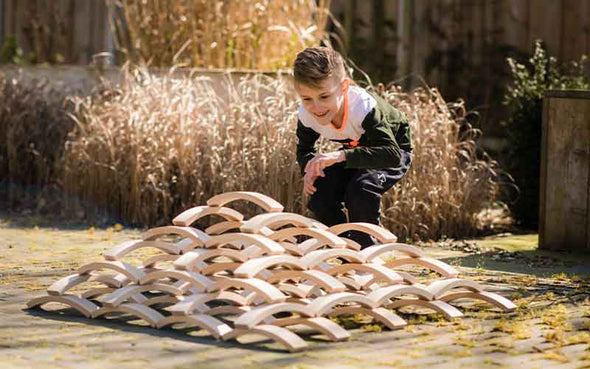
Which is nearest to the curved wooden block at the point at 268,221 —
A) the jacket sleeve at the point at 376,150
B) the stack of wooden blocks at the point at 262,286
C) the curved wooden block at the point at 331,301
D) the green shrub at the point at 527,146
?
the stack of wooden blocks at the point at 262,286

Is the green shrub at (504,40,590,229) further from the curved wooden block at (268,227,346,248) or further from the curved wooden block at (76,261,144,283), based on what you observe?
the curved wooden block at (76,261,144,283)

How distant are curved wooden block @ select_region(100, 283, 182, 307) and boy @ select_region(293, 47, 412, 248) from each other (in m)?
0.87

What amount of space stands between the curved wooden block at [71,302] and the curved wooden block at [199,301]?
0.46 metres

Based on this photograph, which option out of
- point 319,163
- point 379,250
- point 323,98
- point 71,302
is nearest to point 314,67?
point 323,98

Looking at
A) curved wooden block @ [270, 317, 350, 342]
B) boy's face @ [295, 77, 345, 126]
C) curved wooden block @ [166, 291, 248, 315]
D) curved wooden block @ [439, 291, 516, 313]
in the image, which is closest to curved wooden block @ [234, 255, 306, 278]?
curved wooden block @ [166, 291, 248, 315]

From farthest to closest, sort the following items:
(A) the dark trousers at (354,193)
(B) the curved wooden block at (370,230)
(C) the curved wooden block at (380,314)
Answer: (A) the dark trousers at (354,193)
(B) the curved wooden block at (370,230)
(C) the curved wooden block at (380,314)

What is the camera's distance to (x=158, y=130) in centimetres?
835

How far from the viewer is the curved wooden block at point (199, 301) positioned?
4508 millimetres

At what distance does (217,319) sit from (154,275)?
35 cm

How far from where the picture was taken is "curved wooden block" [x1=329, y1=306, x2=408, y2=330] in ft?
15.1

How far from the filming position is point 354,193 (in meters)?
5.70

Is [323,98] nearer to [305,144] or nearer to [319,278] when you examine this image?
[305,144]

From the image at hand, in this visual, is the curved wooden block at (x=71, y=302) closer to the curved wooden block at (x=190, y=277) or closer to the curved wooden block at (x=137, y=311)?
the curved wooden block at (x=137, y=311)

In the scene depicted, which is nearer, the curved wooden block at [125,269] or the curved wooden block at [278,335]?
the curved wooden block at [278,335]
